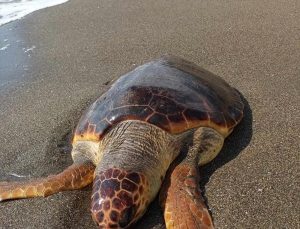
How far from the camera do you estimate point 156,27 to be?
19.9ft

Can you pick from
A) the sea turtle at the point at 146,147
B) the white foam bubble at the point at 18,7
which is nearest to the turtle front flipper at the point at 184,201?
the sea turtle at the point at 146,147

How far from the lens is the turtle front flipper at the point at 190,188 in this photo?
2.41 metres

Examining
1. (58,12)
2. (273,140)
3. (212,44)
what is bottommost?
(58,12)

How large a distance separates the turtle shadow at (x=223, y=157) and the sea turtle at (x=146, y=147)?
7 cm

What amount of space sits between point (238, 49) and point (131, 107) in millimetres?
2398

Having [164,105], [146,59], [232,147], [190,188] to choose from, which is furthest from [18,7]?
[190,188]

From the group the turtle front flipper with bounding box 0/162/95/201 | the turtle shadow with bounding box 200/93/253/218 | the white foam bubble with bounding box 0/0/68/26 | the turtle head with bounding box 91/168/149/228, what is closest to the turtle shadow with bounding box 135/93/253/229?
the turtle shadow with bounding box 200/93/253/218

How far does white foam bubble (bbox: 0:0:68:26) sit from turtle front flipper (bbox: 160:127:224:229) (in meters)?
5.45

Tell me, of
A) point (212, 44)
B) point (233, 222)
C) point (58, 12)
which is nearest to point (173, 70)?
point (233, 222)

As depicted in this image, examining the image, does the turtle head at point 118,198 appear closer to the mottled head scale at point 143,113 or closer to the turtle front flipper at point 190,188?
the mottled head scale at point 143,113

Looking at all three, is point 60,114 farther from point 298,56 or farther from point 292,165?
point 298,56

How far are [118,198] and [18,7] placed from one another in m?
6.74

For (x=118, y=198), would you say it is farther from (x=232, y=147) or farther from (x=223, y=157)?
(x=232, y=147)

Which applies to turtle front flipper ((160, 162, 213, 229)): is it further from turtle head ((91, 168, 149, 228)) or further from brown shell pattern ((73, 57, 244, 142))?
brown shell pattern ((73, 57, 244, 142))
